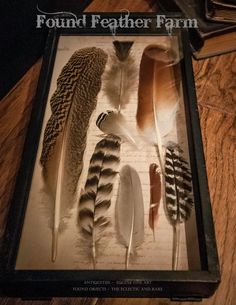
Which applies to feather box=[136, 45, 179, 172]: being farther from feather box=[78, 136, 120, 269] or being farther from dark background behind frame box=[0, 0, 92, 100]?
dark background behind frame box=[0, 0, 92, 100]

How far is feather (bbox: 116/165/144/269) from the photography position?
2.10 ft

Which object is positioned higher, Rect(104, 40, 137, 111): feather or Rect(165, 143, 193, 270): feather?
Rect(104, 40, 137, 111): feather

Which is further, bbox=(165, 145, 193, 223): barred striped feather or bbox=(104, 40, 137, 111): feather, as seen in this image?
bbox=(104, 40, 137, 111): feather

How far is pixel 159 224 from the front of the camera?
2.16 ft

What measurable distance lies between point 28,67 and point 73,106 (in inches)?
8.5

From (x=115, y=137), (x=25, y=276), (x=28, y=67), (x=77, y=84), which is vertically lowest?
(x=25, y=276)

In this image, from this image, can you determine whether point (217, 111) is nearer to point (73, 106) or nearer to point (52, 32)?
point (73, 106)

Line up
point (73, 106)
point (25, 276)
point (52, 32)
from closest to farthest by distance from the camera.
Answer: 1. point (25, 276)
2. point (73, 106)
3. point (52, 32)

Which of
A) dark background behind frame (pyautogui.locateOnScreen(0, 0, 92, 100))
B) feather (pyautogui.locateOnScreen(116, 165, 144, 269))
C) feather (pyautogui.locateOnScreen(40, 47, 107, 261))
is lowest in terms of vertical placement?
feather (pyautogui.locateOnScreen(116, 165, 144, 269))

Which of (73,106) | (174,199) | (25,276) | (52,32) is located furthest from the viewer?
(52,32)

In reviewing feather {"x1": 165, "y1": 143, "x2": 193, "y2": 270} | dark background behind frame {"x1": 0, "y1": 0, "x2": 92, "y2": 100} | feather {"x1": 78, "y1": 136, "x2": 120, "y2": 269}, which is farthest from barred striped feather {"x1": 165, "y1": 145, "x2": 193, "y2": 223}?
dark background behind frame {"x1": 0, "y1": 0, "x2": 92, "y2": 100}

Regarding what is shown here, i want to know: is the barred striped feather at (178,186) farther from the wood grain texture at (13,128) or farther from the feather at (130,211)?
the wood grain texture at (13,128)

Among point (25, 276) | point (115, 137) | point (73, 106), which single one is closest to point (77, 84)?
point (73, 106)

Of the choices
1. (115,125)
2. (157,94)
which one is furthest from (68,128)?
(157,94)
